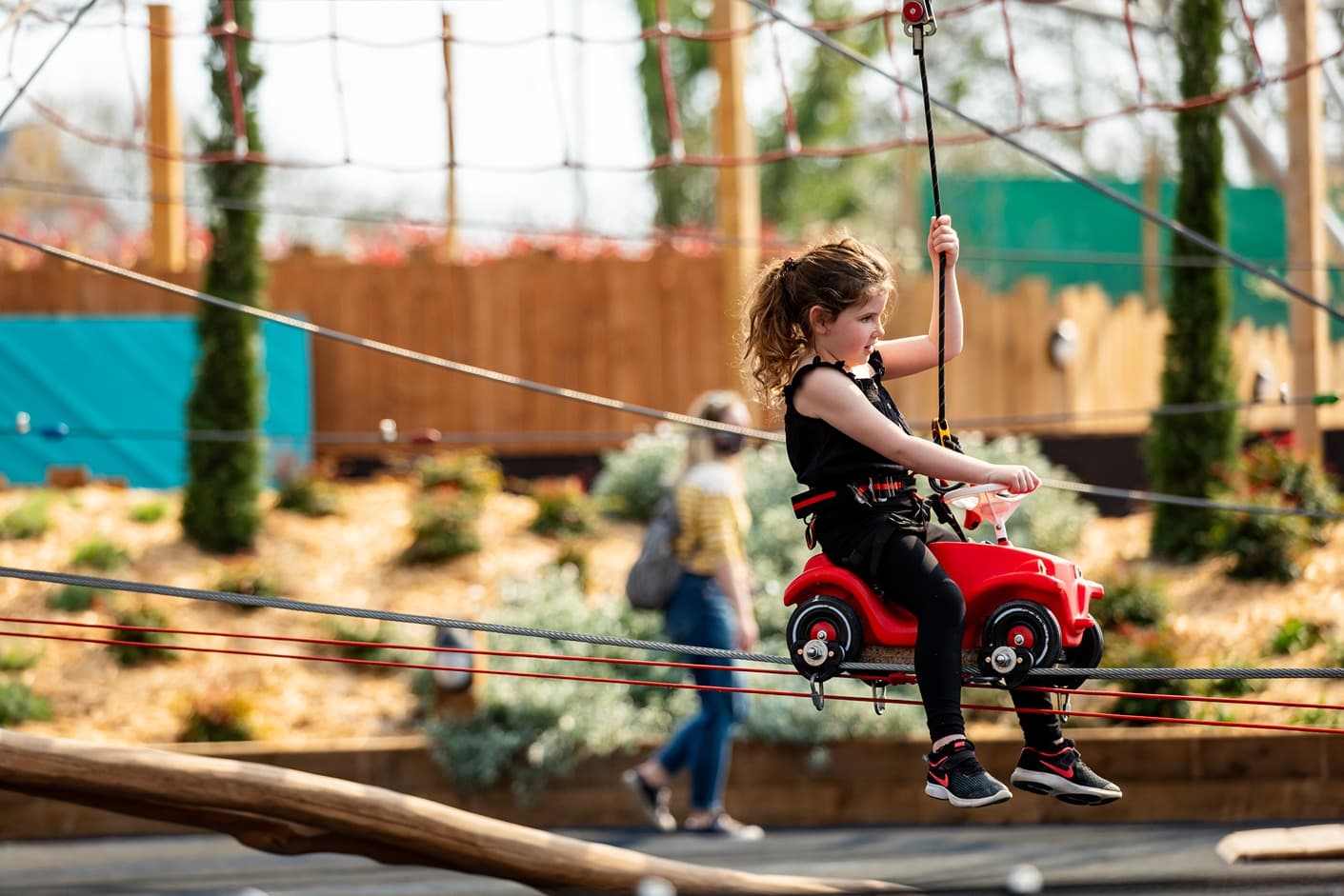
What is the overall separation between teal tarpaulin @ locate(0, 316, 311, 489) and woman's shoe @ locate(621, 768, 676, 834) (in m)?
7.35

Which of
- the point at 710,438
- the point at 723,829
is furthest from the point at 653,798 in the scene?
the point at 710,438

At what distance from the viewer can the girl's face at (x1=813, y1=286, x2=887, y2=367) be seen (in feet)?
12.0

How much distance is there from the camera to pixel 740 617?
7547 mm

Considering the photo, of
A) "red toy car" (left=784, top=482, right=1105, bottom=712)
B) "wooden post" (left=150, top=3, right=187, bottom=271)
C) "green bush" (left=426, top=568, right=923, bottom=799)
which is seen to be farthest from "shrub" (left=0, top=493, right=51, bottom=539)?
"red toy car" (left=784, top=482, right=1105, bottom=712)

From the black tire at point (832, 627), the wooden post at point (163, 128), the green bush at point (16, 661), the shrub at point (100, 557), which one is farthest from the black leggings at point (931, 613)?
the wooden post at point (163, 128)

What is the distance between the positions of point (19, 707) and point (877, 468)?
719 centimetres

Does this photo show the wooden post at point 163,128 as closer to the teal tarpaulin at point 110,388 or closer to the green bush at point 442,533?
the teal tarpaulin at point 110,388

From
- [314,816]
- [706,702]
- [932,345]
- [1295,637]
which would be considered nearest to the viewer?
[932,345]

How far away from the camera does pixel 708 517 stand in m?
7.41

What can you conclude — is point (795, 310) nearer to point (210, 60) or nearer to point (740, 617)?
point (740, 617)

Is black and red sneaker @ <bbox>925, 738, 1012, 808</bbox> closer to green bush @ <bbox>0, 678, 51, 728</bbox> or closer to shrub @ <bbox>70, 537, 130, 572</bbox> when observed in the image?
green bush @ <bbox>0, 678, 51, 728</bbox>

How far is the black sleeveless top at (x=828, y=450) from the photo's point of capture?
3648mm

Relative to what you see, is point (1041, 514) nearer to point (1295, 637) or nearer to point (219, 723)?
point (1295, 637)

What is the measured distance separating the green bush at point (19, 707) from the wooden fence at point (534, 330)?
20.0 ft
